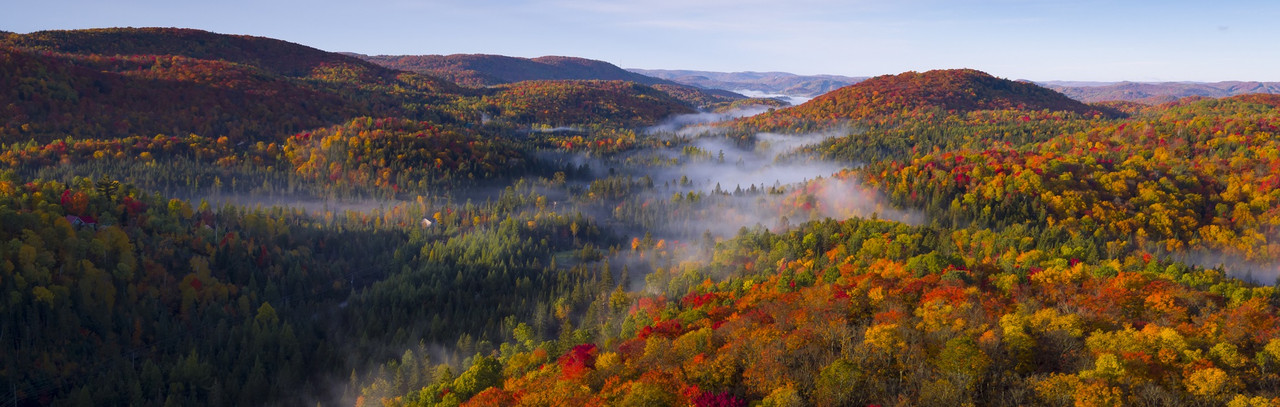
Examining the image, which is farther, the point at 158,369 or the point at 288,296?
the point at 288,296

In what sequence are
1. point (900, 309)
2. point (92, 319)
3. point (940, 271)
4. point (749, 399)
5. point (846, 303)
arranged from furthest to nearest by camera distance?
point (92, 319), point (940, 271), point (846, 303), point (900, 309), point (749, 399)

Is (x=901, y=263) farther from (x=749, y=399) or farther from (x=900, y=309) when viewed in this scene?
(x=749, y=399)

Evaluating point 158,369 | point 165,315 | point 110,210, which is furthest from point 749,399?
point 110,210

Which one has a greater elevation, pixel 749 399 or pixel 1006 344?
pixel 1006 344

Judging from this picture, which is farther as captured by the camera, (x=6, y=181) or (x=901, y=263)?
(x=6, y=181)

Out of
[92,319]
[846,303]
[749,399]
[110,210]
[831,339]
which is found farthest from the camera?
[110,210]

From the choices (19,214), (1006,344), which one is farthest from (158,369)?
(1006,344)

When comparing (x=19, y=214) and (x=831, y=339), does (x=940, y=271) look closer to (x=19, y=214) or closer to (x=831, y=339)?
(x=831, y=339)

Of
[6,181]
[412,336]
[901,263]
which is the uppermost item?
[6,181]

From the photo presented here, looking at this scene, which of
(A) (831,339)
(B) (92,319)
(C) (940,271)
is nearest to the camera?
(A) (831,339)
